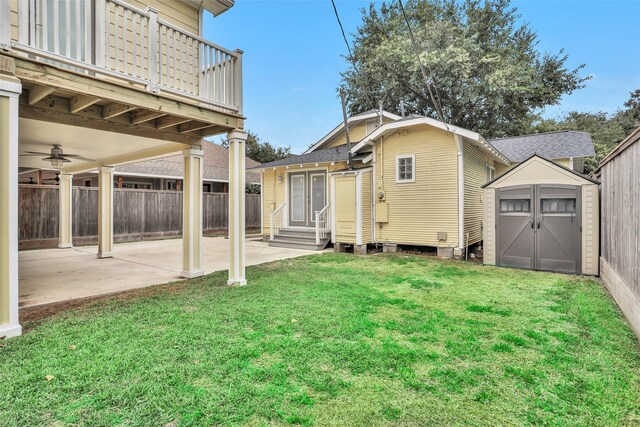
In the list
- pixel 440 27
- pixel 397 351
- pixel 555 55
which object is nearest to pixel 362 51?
pixel 440 27

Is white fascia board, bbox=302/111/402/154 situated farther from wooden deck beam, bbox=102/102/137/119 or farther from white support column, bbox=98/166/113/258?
wooden deck beam, bbox=102/102/137/119

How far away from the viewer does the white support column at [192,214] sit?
604cm

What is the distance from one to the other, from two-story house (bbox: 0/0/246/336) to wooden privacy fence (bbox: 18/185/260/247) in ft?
10.3

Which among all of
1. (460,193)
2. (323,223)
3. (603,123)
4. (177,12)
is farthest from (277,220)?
(603,123)

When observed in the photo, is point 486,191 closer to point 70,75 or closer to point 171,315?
point 171,315

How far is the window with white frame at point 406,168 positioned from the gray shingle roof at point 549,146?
6033 mm

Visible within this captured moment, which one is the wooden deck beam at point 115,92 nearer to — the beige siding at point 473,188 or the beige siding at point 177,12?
the beige siding at point 177,12

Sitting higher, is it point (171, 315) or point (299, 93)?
point (299, 93)

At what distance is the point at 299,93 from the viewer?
82.4 feet

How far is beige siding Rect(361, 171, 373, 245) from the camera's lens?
9250 mm

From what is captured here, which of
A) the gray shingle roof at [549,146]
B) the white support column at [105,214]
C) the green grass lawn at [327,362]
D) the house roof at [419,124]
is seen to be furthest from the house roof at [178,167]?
the gray shingle roof at [549,146]

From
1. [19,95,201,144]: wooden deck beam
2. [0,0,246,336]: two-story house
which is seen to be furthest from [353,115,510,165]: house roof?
[19,95,201,144]: wooden deck beam

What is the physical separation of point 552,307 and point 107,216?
386 inches

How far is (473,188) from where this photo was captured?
9.26 metres
